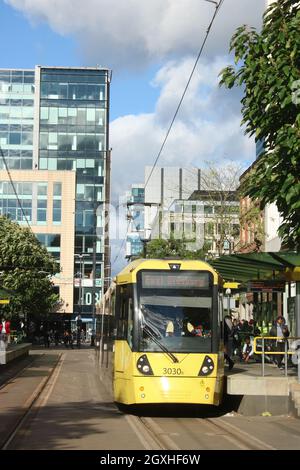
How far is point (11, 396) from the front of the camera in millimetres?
18797

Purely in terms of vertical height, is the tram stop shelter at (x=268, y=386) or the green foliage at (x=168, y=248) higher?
the green foliage at (x=168, y=248)

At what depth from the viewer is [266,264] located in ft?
55.0

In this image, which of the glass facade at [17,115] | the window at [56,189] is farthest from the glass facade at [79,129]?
the window at [56,189]

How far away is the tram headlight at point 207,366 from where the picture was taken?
47.9 ft

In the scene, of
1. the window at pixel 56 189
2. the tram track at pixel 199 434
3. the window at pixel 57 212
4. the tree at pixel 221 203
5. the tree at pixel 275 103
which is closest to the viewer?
the tram track at pixel 199 434

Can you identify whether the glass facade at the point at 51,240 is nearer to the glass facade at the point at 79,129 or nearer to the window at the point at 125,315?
the glass facade at the point at 79,129

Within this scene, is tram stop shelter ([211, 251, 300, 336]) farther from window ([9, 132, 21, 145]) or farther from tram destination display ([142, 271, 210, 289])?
window ([9, 132, 21, 145])

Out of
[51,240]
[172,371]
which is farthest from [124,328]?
[51,240]

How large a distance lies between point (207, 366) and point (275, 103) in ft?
17.0

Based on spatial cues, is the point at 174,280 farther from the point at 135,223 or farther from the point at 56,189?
the point at 56,189

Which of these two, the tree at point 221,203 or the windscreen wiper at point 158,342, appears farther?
the tree at point 221,203

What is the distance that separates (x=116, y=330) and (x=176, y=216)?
44.6 m

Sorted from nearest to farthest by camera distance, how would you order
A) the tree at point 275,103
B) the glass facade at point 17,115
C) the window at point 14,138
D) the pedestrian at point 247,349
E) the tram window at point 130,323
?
the tree at point 275,103 → the tram window at point 130,323 → the pedestrian at point 247,349 → the glass facade at point 17,115 → the window at point 14,138
